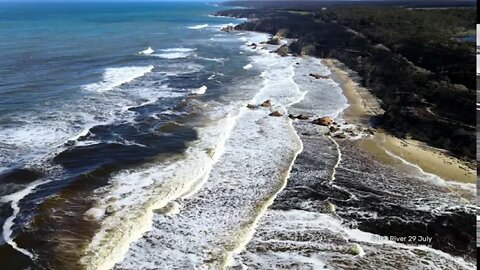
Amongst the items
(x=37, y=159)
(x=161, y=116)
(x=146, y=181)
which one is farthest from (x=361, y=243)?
(x=161, y=116)

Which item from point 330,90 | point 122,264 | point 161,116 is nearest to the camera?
point 122,264

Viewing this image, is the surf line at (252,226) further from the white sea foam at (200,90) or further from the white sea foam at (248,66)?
the white sea foam at (248,66)

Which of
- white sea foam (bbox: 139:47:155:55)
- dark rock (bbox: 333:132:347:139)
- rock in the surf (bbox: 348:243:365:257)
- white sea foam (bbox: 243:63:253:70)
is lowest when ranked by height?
rock in the surf (bbox: 348:243:365:257)

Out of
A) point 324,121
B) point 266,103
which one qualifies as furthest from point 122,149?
point 324,121

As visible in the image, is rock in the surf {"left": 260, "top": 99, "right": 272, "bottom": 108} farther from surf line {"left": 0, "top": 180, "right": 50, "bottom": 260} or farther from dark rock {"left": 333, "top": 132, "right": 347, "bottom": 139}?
surf line {"left": 0, "top": 180, "right": 50, "bottom": 260}

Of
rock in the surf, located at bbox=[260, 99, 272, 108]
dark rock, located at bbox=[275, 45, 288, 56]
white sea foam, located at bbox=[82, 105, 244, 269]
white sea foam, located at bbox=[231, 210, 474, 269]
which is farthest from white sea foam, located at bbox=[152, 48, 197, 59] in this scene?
white sea foam, located at bbox=[231, 210, 474, 269]

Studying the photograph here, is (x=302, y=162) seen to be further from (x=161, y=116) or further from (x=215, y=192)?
(x=161, y=116)
